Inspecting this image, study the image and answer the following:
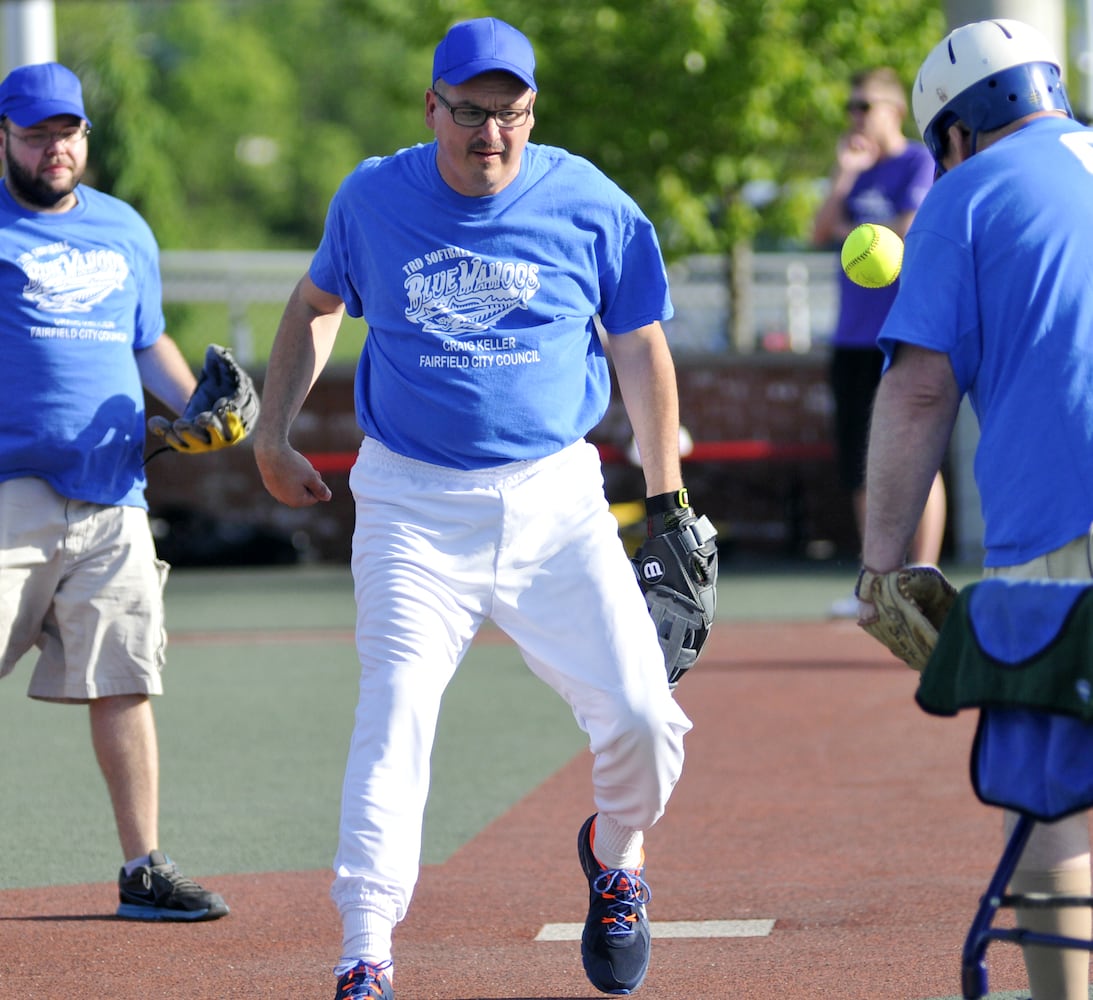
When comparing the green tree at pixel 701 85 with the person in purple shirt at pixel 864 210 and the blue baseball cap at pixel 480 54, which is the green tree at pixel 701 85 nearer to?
the person in purple shirt at pixel 864 210

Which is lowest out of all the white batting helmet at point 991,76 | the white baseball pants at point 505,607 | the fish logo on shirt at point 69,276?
the white baseball pants at point 505,607

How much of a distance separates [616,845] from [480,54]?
6.14ft

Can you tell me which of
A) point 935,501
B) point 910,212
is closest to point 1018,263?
point 935,501

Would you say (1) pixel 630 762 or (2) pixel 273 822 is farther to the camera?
(2) pixel 273 822

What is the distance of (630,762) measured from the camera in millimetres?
4461

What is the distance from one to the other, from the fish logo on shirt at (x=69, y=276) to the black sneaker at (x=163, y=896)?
1.55 m

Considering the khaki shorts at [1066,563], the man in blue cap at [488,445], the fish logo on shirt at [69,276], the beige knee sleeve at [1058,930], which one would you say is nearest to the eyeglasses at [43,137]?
the fish logo on shirt at [69,276]

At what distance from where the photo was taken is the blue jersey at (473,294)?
438cm

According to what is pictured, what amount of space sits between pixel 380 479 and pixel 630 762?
2.82 ft

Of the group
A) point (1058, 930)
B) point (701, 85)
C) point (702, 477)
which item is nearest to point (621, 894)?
point (1058, 930)

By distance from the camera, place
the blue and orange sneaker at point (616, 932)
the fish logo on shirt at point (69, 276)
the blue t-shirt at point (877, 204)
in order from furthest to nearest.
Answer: the blue t-shirt at point (877, 204) → the fish logo on shirt at point (69, 276) → the blue and orange sneaker at point (616, 932)

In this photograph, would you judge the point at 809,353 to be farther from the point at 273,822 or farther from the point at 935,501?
the point at 273,822

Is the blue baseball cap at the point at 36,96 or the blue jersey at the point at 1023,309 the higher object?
the blue baseball cap at the point at 36,96

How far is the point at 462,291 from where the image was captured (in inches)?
172
